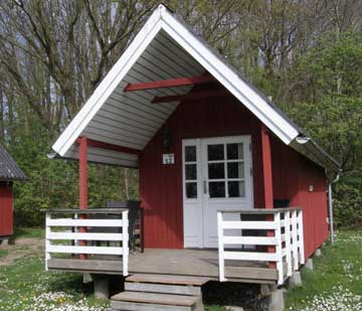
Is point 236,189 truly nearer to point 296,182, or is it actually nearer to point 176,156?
point 296,182

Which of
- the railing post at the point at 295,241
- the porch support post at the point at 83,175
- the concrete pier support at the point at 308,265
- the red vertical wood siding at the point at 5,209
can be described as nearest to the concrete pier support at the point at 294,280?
the railing post at the point at 295,241

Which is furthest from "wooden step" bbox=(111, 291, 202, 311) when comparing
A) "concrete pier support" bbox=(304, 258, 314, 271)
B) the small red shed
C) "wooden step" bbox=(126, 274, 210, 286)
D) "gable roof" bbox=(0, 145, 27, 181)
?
the small red shed

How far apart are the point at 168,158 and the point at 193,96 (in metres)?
1.75

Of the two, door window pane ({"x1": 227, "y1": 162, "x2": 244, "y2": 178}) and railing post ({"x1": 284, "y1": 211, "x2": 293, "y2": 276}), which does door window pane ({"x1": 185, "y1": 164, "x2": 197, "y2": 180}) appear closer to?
door window pane ({"x1": 227, "y1": 162, "x2": 244, "y2": 178})

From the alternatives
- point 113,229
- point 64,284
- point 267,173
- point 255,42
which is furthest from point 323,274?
point 255,42

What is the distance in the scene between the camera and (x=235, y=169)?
7.94 meters

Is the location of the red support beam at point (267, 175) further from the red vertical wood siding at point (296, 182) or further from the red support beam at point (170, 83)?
the red vertical wood siding at point (296, 182)

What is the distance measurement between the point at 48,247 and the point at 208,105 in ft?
12.1

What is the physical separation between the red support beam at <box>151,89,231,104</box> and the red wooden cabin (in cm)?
2

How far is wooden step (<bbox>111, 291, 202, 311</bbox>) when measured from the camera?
5262 mm

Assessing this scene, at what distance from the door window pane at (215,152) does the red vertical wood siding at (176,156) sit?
216 mm

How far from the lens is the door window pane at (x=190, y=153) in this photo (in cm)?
834

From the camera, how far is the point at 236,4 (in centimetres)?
1770

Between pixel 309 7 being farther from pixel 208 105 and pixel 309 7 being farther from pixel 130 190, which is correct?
pixel 208 105
